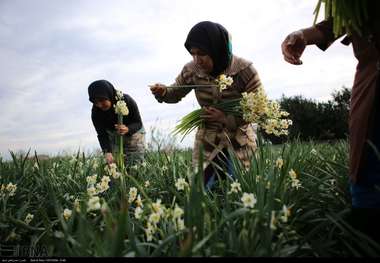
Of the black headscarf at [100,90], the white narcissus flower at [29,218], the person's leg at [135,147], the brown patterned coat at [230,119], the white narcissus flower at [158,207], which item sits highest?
the black headscarf at [100,90]

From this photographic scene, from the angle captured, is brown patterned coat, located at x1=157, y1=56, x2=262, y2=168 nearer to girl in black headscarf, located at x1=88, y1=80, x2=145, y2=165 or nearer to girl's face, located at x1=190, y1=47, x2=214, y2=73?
girl's face, located at x1=190, y1=47, x2=214, y2=73

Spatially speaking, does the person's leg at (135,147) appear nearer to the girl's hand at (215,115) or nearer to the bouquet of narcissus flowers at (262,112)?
the girl's hand at (215,115)

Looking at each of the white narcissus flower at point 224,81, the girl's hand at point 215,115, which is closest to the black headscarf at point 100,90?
the girl's hand at point 215,115

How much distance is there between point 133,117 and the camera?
14.7 feet

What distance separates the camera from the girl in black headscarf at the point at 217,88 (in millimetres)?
2781

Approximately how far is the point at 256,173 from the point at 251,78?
0.85 metres

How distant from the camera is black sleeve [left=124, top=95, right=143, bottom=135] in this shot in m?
4.38

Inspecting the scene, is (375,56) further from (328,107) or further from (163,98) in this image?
(328,107)

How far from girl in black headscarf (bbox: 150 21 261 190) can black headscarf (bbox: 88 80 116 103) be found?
1709 millimetres

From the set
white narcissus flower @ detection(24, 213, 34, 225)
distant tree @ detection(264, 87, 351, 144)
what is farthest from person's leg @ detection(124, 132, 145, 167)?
distant tree @ detection(264, 87, 351, 144)

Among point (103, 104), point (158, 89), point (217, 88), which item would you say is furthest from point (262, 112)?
point (103, 104)

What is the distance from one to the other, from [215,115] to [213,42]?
1.86 feet

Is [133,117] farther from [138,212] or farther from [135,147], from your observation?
[138,212]

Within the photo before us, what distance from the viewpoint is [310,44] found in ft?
6.03
